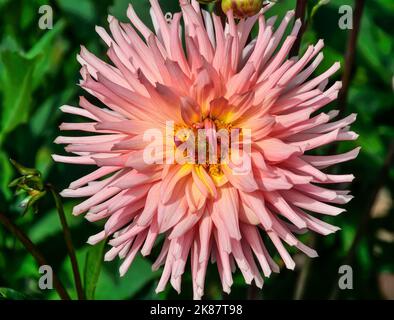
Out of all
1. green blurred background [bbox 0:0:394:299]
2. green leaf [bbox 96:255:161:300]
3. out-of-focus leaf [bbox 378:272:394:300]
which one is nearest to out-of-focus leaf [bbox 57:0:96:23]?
green blurred background [bbox 0:0:394:299]

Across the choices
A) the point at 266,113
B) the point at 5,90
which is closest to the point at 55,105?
the point at 5,90

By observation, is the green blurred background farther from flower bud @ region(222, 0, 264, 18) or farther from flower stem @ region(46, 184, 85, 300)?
flower bud @ region(222, 0, 264, 18)

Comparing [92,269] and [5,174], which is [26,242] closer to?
[92,269]

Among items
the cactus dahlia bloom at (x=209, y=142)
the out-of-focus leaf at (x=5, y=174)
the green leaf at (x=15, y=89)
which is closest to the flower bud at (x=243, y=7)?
the cactus dahlia bloom at (x=209, y=142)

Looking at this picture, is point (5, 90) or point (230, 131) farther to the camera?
point (5, 90)

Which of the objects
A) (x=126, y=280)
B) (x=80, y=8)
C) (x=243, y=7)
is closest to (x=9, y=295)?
(x=126, y=280)

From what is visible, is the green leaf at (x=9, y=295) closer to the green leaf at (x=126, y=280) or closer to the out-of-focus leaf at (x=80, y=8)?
the green leaf at (x=126, y=280)

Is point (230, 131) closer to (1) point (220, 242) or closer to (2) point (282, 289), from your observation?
(1) point (220, 242)
